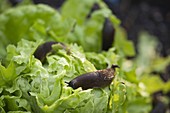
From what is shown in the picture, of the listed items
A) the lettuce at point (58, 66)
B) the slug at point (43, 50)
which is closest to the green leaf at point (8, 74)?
the lettuce at point (58, 66)

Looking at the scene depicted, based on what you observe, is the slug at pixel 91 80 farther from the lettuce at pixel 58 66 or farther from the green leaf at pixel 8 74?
the green leaf at pixel 8 74

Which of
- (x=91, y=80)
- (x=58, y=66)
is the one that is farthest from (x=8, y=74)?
(x=91, y=80)

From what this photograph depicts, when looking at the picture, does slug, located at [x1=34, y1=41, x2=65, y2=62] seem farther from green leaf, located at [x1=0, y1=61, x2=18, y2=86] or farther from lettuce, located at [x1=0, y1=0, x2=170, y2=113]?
green leaf, located at [x1=0, y1=61, x2=18, y2=86]

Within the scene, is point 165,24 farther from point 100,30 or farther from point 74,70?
point 74,70

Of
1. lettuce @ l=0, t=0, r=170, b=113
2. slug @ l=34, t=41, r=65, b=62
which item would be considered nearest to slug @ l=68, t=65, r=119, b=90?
lettuce @ l=0, t=0, r=170, b=113

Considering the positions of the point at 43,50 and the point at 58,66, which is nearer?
the point at 58,66

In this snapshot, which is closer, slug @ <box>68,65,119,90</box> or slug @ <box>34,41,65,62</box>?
slug @ <box>68,65,119,90</box>

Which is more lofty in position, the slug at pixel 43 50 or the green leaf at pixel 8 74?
the slug at pixel 43 50

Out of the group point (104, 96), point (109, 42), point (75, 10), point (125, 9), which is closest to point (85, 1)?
point (75, 10)

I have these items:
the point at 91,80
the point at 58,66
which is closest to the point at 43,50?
the point at 58,66

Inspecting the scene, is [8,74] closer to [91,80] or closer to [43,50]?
[43,50]

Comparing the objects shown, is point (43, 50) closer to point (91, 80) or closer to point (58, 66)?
point (58, 66)
